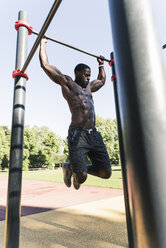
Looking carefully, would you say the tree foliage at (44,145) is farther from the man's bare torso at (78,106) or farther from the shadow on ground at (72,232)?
the man's bare torso at (78,106)

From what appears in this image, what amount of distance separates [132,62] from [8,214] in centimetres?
238

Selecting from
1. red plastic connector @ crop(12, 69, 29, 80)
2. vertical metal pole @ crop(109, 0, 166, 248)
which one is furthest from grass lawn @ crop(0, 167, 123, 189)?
vertical metal pole @ crop(109, 0, 166, 248)

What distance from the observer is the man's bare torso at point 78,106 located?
248 centimetres

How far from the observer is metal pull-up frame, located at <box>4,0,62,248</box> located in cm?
229

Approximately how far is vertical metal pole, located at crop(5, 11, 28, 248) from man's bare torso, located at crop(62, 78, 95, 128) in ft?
2.13

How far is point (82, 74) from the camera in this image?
105 inches

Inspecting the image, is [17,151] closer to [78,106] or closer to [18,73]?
[78,106]

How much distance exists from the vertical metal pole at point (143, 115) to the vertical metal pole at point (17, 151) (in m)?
2.12

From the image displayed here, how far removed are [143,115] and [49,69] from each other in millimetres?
1972

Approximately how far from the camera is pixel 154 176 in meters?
0.51

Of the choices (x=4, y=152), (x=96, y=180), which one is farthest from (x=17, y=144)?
(x=4, y=152)

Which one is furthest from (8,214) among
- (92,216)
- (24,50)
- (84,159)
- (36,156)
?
(36,156)

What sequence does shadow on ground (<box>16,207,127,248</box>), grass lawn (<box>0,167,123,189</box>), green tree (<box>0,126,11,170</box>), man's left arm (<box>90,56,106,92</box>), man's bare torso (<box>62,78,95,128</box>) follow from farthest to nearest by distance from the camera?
green tree (<box>0,126,11,170</box>) < grass lawn (<box>0,167,123,189</box>) < shadow on ground (<box>16,207,127,248</box>) < man's left arm (<box>90,56,106,92</box>) < man's bare torso (<box>62,78,95,128</box>)

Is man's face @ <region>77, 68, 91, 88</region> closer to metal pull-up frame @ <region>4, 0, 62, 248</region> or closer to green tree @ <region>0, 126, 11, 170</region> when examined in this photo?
metal pull-up frame @ <region>4, 0, 62, 248</region>
